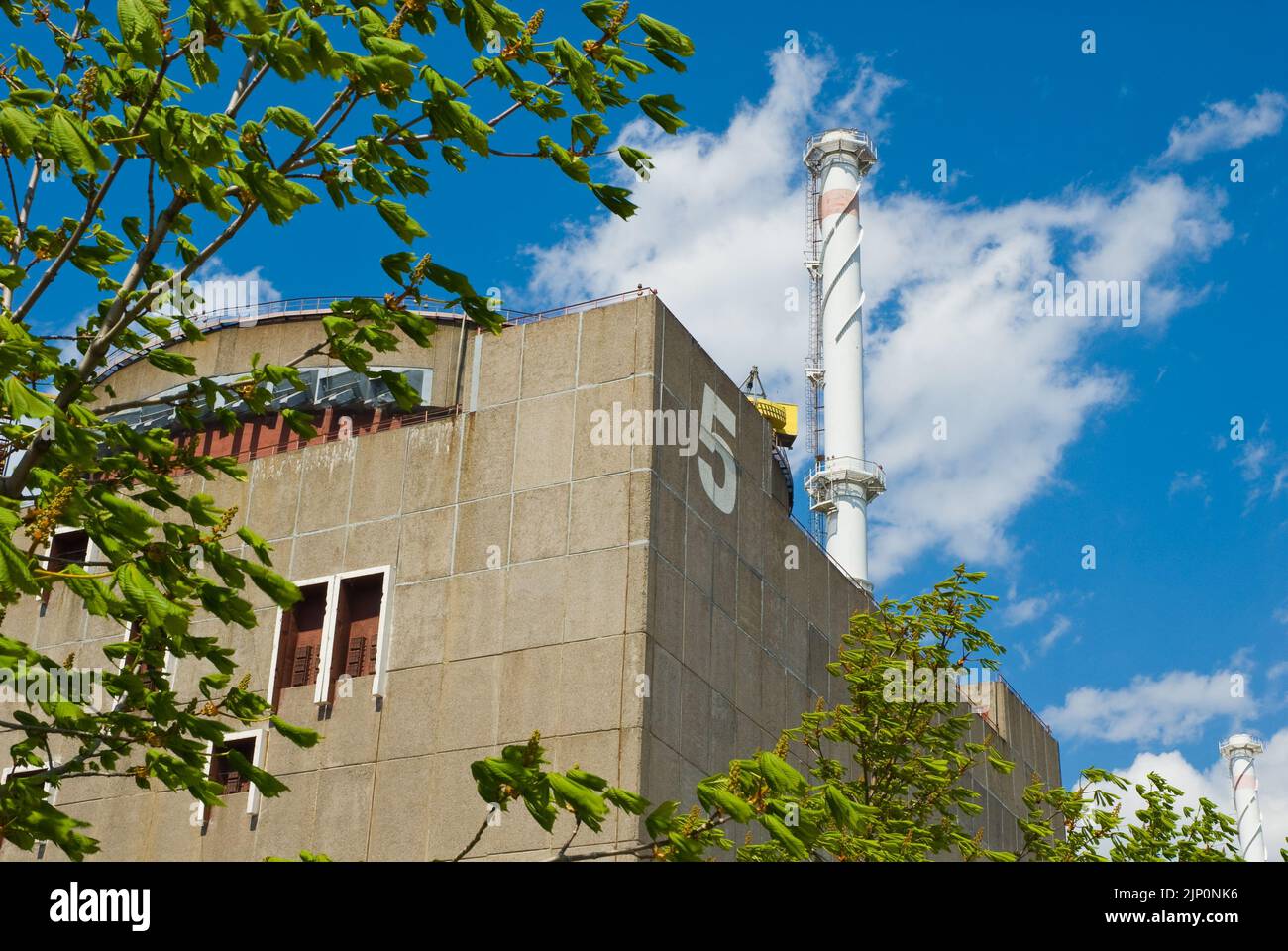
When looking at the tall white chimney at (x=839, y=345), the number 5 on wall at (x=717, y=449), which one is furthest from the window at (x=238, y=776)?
the tall white chimney at (x=839, y=345)

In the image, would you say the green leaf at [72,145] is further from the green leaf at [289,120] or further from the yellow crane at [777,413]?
the yellow crane at [777,413]

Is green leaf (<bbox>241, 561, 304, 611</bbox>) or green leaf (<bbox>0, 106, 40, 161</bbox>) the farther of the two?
green leaf (<bbox>241, 561, 304, 611</bbox>)

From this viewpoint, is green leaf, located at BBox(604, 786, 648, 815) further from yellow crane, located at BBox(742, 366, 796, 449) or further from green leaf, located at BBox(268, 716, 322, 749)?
yellow crane, located at BBox(742, 366, 796, 449)

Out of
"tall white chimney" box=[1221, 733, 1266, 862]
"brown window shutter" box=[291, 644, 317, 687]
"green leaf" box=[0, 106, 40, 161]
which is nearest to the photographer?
"green leaf" box=[0, 106, 40, 161]

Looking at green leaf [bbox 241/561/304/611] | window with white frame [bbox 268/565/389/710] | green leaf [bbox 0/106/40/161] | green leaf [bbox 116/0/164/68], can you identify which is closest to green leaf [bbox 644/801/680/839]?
green leaf [bbox 241/561/304/611]

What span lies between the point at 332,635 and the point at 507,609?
4.17 m

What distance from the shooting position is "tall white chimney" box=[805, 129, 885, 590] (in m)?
80.6

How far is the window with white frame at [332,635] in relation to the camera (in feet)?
104

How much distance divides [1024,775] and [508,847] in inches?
1108

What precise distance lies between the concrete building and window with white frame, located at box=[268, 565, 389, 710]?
0.05 metres

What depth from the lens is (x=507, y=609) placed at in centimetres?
3034

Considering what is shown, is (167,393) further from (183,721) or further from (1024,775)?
(183,721)

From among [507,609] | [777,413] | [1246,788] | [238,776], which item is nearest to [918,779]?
[507,609]

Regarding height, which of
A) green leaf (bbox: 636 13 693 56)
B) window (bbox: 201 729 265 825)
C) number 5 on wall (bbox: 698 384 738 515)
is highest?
number 5 on wall (bbox: 698 384 738 515)
